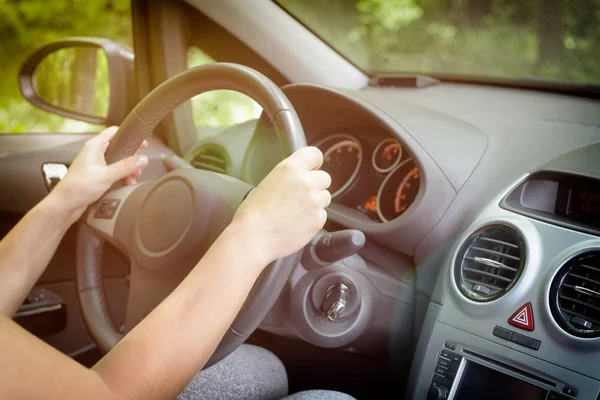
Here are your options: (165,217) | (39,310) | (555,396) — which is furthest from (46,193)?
(555,396)

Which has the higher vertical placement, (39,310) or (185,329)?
(185,329)

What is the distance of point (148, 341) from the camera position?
0.95 m

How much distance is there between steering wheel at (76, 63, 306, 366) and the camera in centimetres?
117

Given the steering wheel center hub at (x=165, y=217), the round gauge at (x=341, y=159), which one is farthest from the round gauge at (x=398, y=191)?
the steering wheel center hub at (x=165, y=217)

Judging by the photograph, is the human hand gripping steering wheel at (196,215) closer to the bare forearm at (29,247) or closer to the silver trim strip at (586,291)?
the bare forearm at (29,247)

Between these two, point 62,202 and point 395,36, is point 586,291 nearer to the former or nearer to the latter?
point 62,202

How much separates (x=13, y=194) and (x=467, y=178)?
1517 millimetres

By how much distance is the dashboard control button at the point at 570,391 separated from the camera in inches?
48.0

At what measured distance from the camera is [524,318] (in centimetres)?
129

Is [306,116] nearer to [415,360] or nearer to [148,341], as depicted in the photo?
[415,360]

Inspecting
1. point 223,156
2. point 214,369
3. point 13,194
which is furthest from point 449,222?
point 13,194

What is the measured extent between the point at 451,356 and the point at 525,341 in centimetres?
18

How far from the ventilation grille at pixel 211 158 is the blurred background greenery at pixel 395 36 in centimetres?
16

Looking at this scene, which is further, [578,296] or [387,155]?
[387,155]
